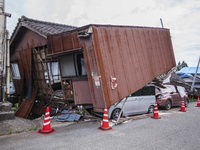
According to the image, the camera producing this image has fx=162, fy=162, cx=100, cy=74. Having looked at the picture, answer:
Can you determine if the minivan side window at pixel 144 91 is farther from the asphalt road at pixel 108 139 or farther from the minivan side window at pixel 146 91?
the asphalt road at pixel 108 139

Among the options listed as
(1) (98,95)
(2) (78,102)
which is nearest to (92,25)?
(1) (98,95)

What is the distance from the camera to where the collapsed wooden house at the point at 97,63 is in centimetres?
654

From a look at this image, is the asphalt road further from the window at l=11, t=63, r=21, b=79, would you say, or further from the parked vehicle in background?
the window at l=11, t=63, r=21, b=79

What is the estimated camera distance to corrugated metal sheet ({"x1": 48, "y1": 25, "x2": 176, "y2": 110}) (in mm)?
6434

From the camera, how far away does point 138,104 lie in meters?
9.41

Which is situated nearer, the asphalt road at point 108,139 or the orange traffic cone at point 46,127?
the asphalt road at point 108,139

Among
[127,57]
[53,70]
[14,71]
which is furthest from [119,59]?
[14,71]

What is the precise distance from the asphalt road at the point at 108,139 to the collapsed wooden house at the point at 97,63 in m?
1.23

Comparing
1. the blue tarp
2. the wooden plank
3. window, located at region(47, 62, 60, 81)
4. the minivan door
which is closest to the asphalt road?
the blue tarp

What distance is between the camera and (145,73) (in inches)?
342

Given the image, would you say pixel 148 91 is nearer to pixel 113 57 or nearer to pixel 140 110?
pixel 140 110

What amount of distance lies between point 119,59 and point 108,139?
136 inches

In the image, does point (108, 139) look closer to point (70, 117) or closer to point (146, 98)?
point (70, 117)

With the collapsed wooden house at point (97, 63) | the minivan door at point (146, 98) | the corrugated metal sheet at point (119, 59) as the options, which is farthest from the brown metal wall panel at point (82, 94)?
the minivan door at point (146, 98)
